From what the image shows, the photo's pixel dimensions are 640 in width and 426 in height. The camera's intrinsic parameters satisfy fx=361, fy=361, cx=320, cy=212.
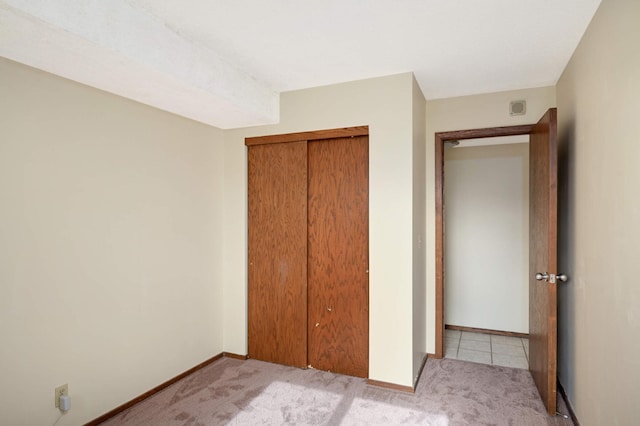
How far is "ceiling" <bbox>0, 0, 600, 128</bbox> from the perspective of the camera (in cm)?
168

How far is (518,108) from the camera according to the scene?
3098 mm

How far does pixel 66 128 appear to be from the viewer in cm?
215

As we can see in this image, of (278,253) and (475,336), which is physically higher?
(278,253)

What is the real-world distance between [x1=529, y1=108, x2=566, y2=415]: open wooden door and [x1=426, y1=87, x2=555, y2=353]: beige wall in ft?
1.07

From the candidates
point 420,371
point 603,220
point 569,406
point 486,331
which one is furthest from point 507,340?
point 603,220

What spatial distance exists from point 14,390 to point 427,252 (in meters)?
3.06

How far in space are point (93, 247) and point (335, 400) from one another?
6.42ft

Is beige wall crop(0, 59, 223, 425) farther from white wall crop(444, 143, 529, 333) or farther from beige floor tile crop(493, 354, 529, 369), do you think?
white wall crop(444, 143, 529, 333)

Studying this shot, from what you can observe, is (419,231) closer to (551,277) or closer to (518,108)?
(551,277)

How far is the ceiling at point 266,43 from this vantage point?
1.68 meters

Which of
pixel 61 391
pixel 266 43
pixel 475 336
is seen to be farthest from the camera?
pixel 475 336

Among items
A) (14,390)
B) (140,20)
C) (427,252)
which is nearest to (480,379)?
(427,252)

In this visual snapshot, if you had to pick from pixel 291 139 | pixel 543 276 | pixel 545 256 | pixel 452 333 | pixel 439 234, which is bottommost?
pixel 452 333

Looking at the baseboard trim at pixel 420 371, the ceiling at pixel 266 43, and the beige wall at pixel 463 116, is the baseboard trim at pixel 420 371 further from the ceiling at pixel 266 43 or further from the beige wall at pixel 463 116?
the ceiling at pixel 266 43
